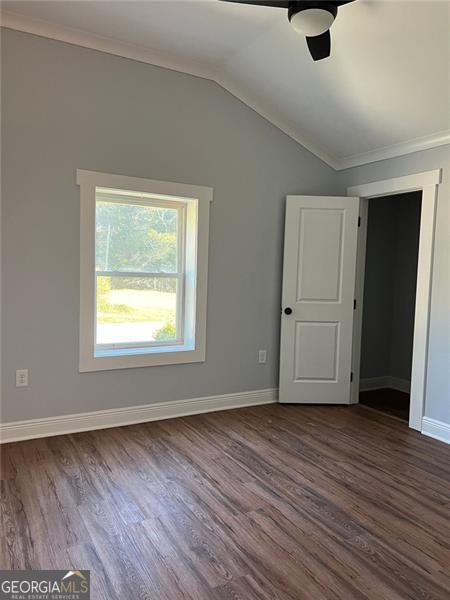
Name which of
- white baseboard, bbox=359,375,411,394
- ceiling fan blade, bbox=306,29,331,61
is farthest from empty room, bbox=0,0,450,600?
white baseboard, bbox=359,375,411,394

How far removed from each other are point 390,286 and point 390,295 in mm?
110

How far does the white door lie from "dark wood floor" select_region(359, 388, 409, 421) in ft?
1.32

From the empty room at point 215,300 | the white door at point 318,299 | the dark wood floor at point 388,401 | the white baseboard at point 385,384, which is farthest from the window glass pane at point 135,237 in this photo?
the white baseboard at point 385,384

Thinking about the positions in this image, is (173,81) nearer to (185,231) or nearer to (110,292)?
(185,231)

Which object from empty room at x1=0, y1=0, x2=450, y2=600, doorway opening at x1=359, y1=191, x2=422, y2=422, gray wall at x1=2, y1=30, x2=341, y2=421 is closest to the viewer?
empty room at x1=0, y1=0, x2=450, y2=600

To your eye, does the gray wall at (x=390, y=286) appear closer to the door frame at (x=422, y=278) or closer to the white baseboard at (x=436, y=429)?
the door frame at (x=422, y=278)

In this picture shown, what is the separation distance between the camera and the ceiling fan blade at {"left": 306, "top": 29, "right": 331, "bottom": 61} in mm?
2357

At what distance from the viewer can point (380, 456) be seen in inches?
120

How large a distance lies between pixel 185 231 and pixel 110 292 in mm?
881

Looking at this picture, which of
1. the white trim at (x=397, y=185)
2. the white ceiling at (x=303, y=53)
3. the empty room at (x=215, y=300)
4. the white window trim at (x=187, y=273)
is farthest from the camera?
the white trim at (x=397, y=185)

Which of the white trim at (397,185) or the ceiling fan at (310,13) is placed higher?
the ceiling fan at (310,13)

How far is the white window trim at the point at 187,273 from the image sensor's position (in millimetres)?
3230

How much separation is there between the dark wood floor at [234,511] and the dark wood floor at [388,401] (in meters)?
0.69

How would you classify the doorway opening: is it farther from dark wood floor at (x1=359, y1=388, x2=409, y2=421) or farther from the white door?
the white door
